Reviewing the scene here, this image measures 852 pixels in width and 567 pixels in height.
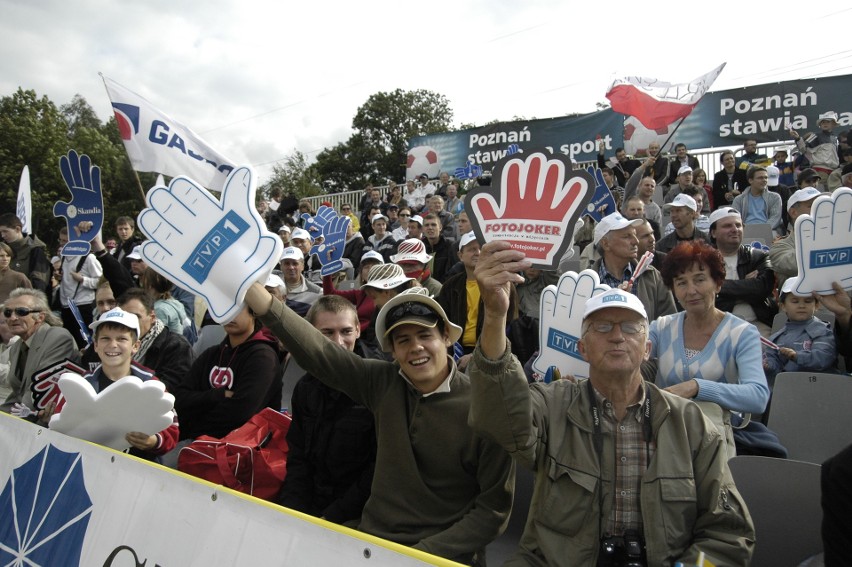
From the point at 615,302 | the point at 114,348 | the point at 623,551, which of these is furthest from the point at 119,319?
the point at 623,551

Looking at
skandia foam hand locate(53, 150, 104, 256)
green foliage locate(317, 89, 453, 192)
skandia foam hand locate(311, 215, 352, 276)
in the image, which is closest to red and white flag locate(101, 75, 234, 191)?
skandia foam hand locate(53, 150, 104, 256)

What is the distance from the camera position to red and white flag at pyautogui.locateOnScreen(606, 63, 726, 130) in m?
9.90

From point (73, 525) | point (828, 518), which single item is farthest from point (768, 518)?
point (73, 525)

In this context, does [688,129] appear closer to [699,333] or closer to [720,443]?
[699,333]

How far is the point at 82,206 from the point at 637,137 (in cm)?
1141

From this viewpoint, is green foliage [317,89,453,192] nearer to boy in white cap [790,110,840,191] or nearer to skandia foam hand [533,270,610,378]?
boy in white cap [790,110,840,191]

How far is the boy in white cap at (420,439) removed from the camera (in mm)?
2357

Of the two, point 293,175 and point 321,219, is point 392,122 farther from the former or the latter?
point 321,219

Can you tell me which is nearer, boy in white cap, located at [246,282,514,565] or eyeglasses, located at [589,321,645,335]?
eyeglasses, located at [589,321,645,335]

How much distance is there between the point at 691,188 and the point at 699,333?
6949mm

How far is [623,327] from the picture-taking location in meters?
2.18

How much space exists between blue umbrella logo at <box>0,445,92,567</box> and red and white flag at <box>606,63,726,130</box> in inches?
374

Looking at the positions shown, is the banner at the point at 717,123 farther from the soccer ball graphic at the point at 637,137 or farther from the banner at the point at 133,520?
the banner at the point at 133,520

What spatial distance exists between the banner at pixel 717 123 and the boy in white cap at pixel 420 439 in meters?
9.80
